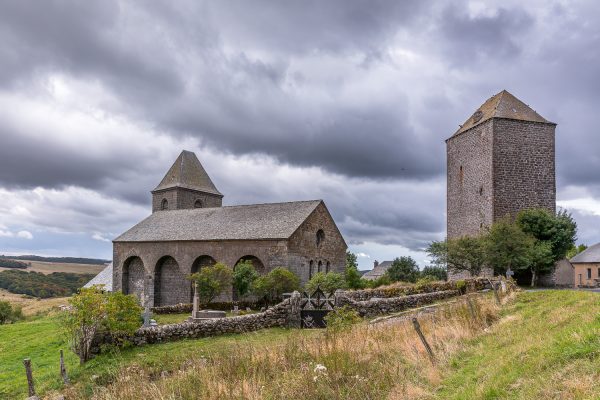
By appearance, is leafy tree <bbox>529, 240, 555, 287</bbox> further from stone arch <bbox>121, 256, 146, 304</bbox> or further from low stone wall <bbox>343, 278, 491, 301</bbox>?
stone arch <bbox>121, 256, 146, 304</bbox>

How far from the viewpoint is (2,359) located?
18.2m

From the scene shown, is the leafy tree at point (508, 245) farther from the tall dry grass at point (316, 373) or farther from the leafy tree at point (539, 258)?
the tall dry grass at point (316, 373)

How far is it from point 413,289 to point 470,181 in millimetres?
18956

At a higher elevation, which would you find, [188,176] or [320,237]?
[188,176]

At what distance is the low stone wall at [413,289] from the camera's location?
77.5ft

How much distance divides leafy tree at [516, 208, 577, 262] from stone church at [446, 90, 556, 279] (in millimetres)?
1448

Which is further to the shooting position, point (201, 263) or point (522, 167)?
point (201, 263)

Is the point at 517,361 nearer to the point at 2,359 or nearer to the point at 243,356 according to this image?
the point at 243,356

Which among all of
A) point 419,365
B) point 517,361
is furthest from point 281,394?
point 517,361

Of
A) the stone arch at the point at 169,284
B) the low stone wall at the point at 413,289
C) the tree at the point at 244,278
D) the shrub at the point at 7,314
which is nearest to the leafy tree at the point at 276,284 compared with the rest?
the tree at the point at 244,278

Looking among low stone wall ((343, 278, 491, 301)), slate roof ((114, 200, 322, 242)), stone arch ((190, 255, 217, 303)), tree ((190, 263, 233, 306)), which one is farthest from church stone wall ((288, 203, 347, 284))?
low stone wall ((343, 278, 491, 301))

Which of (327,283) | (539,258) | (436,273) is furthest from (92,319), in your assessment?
(436,273)

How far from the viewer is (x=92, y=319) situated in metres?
15.6

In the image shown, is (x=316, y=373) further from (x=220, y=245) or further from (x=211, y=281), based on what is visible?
(x=220, y=245)
